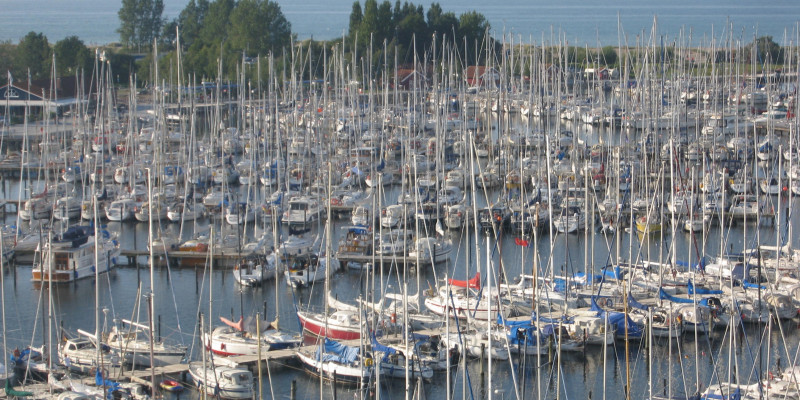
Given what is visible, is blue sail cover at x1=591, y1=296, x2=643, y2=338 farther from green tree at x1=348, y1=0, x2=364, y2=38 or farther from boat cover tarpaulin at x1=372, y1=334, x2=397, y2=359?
green tree at x1=348, y1=0, x2=364, y2=38

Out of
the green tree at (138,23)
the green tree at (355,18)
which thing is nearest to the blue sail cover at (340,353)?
the green tree at (355,18)

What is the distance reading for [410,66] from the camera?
82.6 metres

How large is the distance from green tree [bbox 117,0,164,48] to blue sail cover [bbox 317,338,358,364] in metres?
73.1

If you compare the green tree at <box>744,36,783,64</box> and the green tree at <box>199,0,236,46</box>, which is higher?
the green tree at <box>199,0,236,46</box>

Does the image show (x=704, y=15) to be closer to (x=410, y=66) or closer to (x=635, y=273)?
(x=410, y=66)

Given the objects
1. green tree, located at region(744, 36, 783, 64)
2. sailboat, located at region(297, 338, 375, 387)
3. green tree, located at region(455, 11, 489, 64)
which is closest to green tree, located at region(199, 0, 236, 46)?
green tree, located at region(455, 11, 489, 64)

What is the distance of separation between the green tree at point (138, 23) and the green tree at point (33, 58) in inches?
730

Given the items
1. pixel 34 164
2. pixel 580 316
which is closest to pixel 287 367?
pixel 580 316

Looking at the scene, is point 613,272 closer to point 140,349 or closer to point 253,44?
point 140,349

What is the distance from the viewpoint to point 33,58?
7500 cm

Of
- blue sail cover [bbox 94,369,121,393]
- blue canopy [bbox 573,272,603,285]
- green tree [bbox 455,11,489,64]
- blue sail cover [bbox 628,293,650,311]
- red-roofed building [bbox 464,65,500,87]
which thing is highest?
green tree [bbox 455,11,489,64]

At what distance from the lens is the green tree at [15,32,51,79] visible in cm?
7438

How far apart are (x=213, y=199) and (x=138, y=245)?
5.80 meters

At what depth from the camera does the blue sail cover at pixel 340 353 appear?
2455 cm
